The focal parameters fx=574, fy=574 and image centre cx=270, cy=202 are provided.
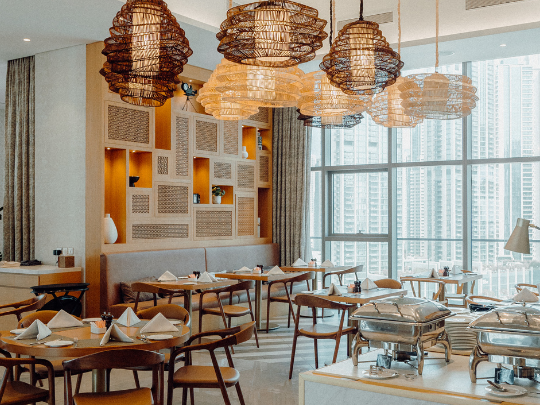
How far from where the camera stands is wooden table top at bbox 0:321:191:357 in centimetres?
307

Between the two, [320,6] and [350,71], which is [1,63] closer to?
[320,6]

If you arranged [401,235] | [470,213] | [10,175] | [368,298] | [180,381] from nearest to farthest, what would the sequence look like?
1. [180,381]
2. [368,298]
3. [10,175]
4. [470,213]
5. [401,235]

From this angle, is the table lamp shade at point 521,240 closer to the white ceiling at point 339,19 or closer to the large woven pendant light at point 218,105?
the large woven pendant light at point 218,105

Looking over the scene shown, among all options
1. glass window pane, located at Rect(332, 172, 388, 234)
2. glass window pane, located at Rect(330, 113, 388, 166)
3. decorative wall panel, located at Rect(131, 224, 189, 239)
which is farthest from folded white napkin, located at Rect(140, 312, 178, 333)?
glass window pane, located at Rect(330, 113, 388, 166)

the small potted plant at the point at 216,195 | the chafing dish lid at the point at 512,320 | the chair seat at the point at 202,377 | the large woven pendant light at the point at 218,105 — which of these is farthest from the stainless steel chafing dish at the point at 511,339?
the small potted plant at the point at 216,195

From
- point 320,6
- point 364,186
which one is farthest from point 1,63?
point 364,186

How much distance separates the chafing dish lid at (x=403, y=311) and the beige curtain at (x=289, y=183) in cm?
719

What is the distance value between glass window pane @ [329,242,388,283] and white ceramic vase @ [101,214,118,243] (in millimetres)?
4014

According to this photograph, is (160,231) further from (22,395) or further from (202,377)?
(22,395)

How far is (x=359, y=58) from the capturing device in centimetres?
350

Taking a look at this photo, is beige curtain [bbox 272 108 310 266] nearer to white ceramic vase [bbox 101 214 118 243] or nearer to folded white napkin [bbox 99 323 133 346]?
white ceramic vase [bbox 101 214 118 243]

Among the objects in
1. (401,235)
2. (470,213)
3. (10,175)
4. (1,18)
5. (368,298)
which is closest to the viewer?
(368,298)

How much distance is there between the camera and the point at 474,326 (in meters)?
2.02

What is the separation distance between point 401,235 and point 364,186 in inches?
40.3
